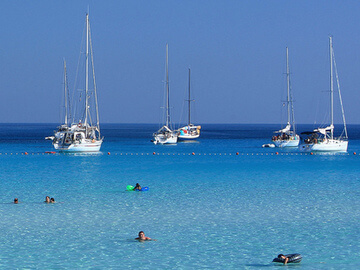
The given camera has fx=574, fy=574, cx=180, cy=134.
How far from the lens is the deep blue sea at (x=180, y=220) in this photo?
19.6 metres

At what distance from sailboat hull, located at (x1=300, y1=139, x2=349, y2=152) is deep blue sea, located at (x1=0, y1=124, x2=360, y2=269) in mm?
27064

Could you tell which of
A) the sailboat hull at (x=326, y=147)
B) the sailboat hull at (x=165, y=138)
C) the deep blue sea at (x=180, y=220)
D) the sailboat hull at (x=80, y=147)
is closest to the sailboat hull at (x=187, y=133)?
the sailboat hull at (x=165, y=138)

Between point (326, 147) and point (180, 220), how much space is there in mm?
51258

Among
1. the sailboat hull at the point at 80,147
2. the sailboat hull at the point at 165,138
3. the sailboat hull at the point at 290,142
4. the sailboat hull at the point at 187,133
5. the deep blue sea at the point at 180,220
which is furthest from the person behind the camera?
the sailboat hull at the point at 187,133

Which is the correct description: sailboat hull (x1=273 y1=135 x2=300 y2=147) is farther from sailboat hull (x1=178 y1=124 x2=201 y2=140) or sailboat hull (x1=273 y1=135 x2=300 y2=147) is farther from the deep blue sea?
the deep blue sea

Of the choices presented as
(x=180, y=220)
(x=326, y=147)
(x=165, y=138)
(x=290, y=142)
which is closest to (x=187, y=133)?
(x=165, y=138)

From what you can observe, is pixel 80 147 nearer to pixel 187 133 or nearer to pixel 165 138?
pixel 165 138

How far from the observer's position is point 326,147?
241 feet

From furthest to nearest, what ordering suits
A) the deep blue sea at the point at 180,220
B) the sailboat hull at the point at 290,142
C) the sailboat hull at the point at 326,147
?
1. the sailboat hull at the point at 290,142
2. the sailboat hull at the point at 326,147
3. the deep blue sea at the point at 180,220

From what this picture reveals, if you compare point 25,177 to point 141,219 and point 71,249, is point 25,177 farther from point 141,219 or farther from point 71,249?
point 71,249

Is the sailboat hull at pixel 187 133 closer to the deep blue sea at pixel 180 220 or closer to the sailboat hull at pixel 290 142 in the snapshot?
the sailboat hull at pixel 290 142

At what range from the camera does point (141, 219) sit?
25.8m

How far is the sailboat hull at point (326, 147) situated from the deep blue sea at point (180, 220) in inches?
1066

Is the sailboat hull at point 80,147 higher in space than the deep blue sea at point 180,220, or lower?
higher
